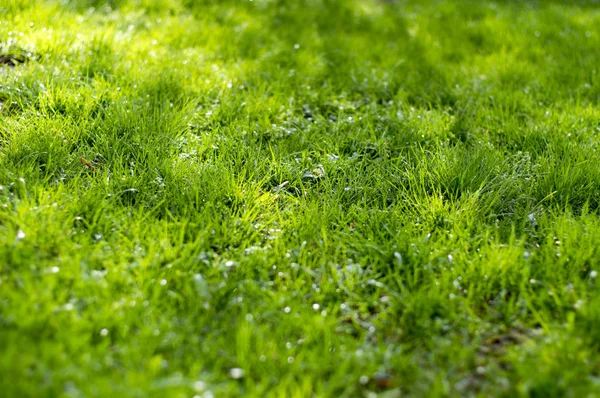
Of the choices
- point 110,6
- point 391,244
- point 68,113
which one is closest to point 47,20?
point 110,6

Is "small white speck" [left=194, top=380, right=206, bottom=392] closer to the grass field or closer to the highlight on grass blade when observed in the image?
the grass field

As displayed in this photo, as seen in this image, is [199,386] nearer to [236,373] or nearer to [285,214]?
[236,373]

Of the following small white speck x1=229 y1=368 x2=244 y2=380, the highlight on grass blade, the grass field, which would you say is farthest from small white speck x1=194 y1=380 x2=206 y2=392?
the highlight on grass blade

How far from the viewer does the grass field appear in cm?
217

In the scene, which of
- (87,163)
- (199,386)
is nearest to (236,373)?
(199,386)

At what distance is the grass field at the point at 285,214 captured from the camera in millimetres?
2166

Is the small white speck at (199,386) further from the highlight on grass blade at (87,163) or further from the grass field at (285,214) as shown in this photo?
the highlight on grass blade at (87,163)

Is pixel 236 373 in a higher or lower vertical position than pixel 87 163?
lower

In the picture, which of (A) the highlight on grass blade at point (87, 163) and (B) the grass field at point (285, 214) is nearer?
(B) the grass field at point (285, 214)

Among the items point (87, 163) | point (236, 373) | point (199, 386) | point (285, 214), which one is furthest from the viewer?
point (87, 163)

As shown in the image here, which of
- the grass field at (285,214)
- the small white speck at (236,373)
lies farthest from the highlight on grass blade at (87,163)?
the small white speck at (236,373)

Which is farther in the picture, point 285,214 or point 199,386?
point 285,214

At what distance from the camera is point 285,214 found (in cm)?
308

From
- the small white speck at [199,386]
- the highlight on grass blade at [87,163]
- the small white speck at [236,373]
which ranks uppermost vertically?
the highlight on grass blade at [87,163]
